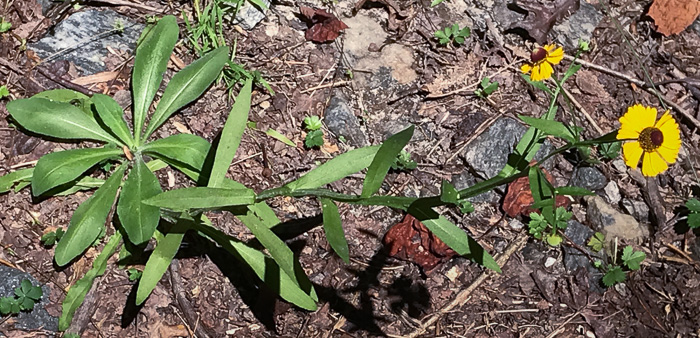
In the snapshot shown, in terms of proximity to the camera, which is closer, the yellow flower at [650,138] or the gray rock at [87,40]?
the yellow flower at [650,138]

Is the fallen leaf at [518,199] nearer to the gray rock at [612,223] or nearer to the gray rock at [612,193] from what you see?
the gray rock at [612,223]

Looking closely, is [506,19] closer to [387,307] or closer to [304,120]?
[304,120]

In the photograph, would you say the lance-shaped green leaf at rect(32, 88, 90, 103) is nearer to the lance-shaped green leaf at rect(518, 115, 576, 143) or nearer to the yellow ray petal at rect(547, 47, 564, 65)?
the lance-shaped green leaf at rect(518, 115, 576, 143)

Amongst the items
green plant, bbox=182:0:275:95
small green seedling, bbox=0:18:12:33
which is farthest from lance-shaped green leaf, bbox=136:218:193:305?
small green seedling, bbox=0:18:12:33

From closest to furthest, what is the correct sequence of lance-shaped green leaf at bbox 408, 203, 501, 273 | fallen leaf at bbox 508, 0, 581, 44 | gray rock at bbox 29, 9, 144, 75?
lance-shaped green leaf at bbox 408, 203, 501, 273 < gray rock at bbox 29, 9, 144, 75 < fallen leaf at bbox 508, 0, 581, 44

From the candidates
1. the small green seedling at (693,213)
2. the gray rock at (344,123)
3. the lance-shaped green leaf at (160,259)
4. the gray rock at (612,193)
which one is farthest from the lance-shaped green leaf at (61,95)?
the small green seedling at (693,213)

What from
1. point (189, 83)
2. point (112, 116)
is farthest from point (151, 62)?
point (112, 116)
